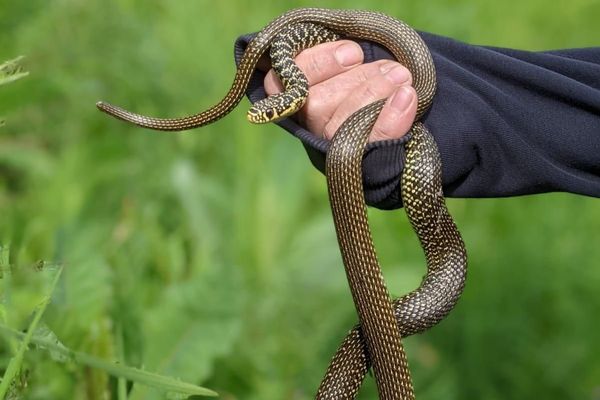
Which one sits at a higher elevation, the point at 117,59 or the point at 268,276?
the point at 117,59

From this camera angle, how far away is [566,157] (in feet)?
9.88

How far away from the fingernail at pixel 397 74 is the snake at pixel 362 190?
2.7 inches

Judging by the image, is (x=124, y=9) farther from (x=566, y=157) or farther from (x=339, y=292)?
(x=566, y=157)

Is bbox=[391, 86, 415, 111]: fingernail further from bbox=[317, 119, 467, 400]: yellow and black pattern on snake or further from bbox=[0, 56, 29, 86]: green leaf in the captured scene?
bbox=[0, 56, 29, 86]: green leaf

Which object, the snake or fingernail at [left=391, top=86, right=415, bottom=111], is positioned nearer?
the snake

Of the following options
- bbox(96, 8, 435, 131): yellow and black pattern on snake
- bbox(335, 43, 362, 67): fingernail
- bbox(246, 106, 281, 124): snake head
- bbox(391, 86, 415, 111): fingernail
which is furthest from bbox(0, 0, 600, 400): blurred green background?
bbox(391, 86, 415, 111): fingernail

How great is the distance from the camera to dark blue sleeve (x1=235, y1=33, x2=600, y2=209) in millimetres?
2920

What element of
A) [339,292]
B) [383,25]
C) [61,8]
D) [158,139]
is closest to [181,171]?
[158,139]

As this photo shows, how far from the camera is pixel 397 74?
2.87m

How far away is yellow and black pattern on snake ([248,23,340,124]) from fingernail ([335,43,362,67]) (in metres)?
0.11

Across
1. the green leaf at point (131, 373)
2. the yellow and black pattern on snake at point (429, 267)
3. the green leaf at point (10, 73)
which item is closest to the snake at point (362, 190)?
the yellow and black pattern on snake at point (429, 267)

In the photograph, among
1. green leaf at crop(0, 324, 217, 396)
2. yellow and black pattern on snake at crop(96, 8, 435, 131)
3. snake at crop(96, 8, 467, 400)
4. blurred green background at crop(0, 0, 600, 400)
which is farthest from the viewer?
blurred green background at crop(0, 0, 600, 400)

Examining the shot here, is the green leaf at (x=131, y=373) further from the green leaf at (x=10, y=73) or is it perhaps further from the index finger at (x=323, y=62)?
the index finger at (x=323, y=62)

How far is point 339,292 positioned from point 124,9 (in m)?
2.80
